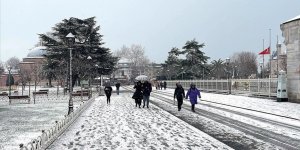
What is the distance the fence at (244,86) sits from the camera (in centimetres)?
2873

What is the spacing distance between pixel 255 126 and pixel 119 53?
115465 mm

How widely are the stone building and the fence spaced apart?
2947 mm

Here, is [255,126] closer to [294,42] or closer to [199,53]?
[294,42]

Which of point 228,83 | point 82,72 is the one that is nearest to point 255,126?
point 228,83

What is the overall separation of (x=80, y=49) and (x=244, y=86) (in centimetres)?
2663

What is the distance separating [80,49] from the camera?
5300cm

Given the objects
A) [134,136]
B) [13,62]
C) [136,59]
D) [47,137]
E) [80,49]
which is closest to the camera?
[47,137]

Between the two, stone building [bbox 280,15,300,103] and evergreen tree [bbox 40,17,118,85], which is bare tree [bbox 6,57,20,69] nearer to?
evergreen tree [bbox 40,17,118,85]

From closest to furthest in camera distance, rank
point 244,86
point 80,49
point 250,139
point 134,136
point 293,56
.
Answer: point 250,139 → point 134,136 → point 293,56 → point 244,86 → point 80,49

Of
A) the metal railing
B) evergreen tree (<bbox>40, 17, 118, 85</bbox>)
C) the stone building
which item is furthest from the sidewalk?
evergreen tree (<bbox>40, 17, 118, 85</bbox>)

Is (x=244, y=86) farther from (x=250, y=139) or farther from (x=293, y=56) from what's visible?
(x=250, y=139)

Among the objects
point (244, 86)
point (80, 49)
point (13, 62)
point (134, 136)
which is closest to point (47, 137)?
point (134, 136)

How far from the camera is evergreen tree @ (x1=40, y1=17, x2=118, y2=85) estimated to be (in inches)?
2009

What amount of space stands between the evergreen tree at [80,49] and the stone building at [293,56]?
31116mm
